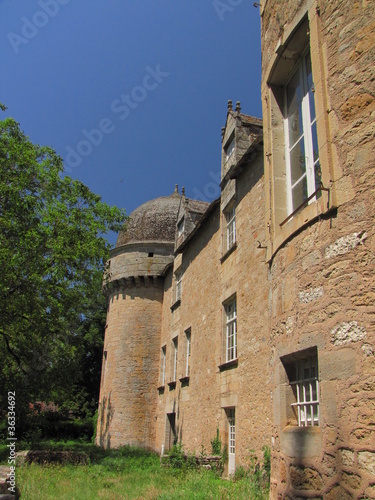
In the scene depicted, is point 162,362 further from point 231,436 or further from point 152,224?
point 231,436

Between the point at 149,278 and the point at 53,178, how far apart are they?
7.98 m

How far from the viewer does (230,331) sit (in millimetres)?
11469

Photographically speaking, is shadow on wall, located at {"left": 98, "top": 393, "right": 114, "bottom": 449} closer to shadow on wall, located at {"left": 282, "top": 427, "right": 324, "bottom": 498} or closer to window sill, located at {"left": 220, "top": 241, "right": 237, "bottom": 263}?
window sill, located at {"left": 220, "top": 241, "right": 237, "bottom": 263}

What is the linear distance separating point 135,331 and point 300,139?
17003mm

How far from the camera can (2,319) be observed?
13.3 m

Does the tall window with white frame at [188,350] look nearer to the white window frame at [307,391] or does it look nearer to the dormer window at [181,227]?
the dormer window at [181,227]

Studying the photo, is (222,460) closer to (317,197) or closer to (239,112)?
(317,197)

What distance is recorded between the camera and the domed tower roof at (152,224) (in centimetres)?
2253

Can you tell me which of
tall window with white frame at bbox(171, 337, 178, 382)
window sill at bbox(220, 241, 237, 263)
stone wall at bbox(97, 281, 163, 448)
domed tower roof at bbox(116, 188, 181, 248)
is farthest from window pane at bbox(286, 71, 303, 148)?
domed tower roof at bbox(116, 188, 181, 248)

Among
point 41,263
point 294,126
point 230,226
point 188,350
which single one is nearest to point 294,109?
point 294,126

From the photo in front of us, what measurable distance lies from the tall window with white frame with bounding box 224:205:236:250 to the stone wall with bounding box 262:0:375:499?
25.0 ft

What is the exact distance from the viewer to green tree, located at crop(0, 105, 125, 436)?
13242 mm

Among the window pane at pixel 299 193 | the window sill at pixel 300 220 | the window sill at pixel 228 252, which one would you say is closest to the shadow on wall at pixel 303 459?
the window sill at pixel 300 220

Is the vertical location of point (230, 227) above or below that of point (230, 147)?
below
